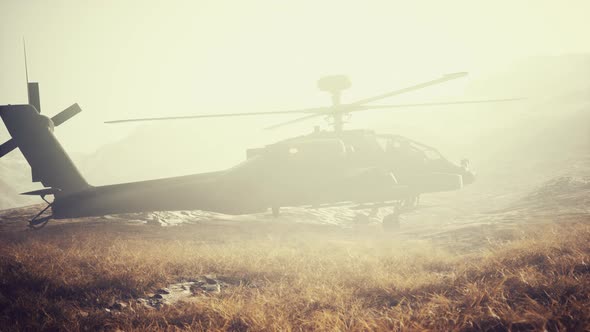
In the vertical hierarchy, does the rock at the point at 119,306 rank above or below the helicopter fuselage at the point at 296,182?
below

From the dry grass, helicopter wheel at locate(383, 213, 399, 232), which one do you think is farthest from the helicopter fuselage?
helicopter wheel at locate(383, 213, 399, 232)

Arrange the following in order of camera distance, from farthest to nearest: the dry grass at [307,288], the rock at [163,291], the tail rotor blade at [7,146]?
the tail rotor blade at [7,146], the rock at [163,291], the dry grass at [307,288]

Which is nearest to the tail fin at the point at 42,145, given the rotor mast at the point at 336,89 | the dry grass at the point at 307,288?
the dry grass at the point at 307,288

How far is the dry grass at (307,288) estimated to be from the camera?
2.98 m

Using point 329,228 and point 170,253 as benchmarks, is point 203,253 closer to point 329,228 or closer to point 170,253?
point 170,253

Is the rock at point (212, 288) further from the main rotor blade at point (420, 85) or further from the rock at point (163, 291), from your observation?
the main rotor blade at point (420, 85)

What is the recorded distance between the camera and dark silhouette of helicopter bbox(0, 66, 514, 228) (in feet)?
24.8

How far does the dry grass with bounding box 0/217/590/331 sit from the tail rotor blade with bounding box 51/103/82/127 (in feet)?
10.7

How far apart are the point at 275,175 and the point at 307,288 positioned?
4.60m

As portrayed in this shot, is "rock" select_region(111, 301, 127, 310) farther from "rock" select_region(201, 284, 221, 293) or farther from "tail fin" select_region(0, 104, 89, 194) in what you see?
"tail fin" select_region(0, 104, 89, 194)

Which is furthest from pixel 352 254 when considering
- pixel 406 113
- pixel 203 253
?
pixel 406 113

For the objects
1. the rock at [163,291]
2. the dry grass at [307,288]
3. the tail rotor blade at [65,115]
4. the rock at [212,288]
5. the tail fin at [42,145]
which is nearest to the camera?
the dry grass at [307,288]

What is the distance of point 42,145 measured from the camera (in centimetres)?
779

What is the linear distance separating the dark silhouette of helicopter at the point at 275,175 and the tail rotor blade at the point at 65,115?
0.07 feet
